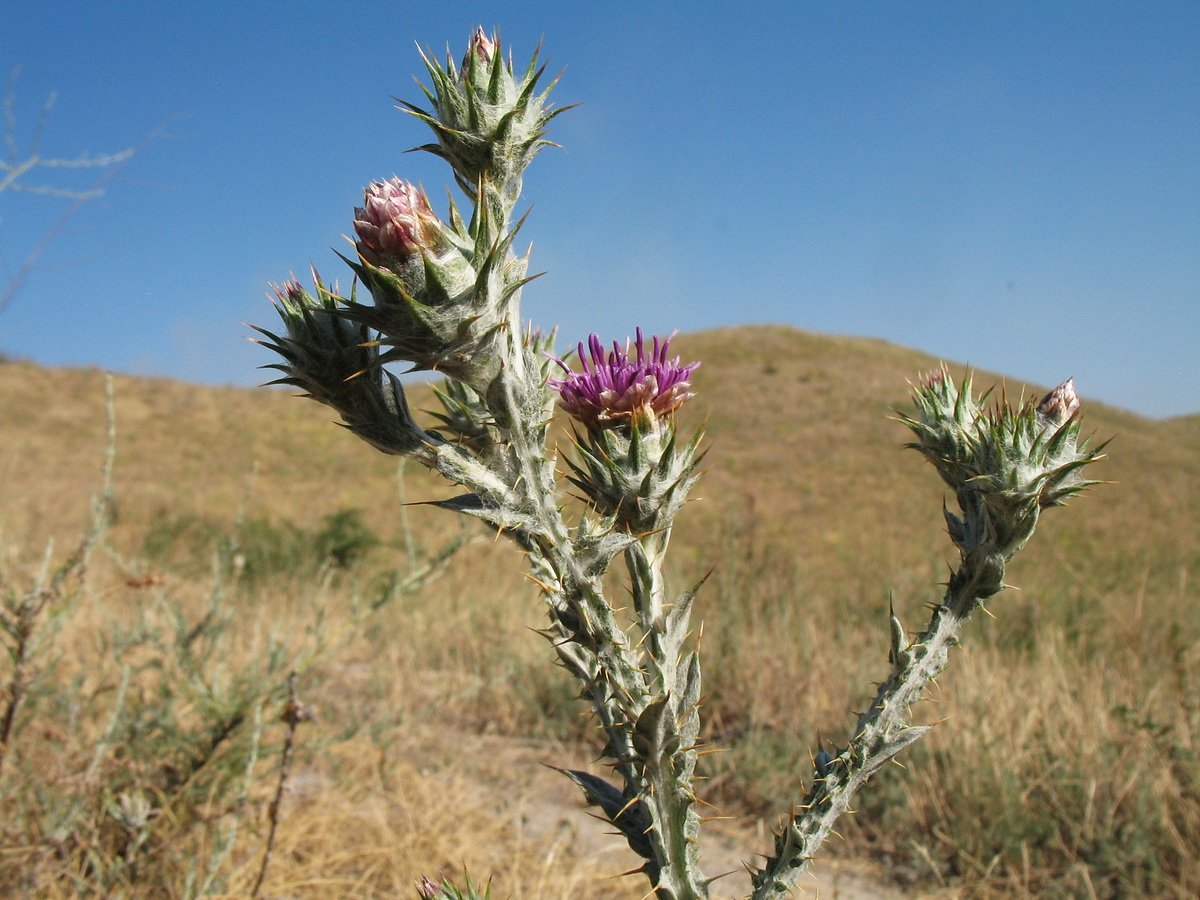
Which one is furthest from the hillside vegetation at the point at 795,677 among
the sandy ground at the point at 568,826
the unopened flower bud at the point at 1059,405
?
the unopened flower bud at the point at 1059,405

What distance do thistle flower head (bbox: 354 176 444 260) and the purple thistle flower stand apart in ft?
1.53

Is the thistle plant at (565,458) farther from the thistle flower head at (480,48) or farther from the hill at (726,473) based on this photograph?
the hill at (726,473)

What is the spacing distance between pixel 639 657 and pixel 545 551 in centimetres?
27

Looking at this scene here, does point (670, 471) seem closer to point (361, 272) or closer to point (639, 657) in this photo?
point (639, 657)

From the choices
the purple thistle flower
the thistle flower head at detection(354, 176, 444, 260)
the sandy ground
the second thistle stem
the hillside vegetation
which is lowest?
the sandy ground

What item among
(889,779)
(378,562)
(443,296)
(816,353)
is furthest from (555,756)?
(816,353)

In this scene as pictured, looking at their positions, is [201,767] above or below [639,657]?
below

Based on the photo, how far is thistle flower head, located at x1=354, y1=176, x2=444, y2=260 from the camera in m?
1.13

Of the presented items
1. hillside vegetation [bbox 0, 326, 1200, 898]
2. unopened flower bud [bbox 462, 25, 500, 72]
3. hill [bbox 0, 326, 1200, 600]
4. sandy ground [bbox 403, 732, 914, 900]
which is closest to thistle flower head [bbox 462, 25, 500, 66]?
unopened flower bud [bbox 462, 25, 500, 72]

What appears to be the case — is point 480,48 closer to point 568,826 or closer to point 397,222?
point 397,222

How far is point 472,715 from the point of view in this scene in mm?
7254

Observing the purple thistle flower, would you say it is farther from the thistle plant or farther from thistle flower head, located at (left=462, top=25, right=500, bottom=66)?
thistle flower head, located at (left=462, top=25, right=500, bottom=66)

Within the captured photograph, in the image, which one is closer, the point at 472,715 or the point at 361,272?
the point at 361,272

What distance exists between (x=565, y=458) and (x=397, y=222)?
20.3 inches
